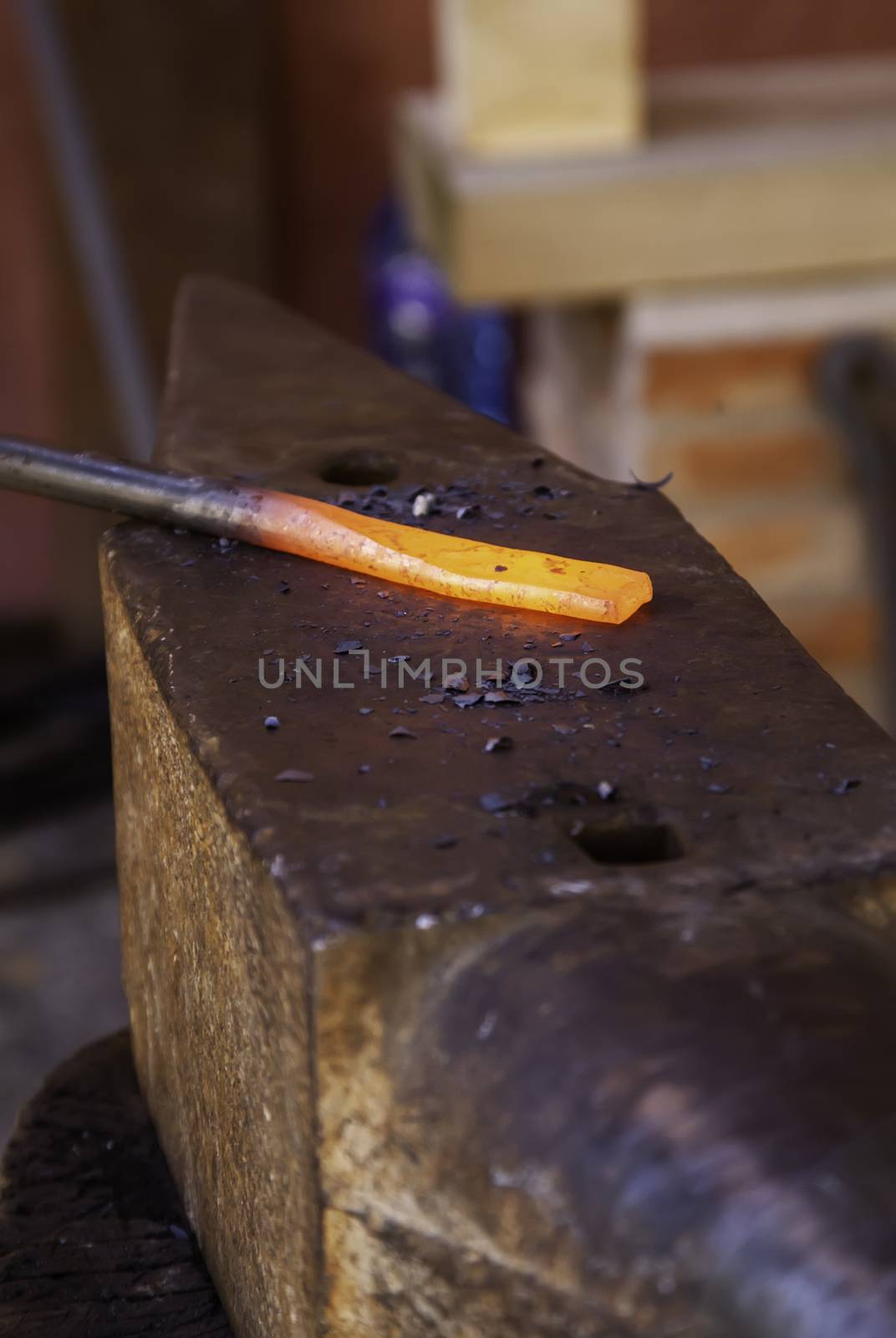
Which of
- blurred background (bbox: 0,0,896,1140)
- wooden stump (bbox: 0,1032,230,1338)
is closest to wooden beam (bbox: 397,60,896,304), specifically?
blurred background (bbox: 0,0,896,1140)

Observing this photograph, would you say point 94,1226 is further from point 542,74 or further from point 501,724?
point 542,74

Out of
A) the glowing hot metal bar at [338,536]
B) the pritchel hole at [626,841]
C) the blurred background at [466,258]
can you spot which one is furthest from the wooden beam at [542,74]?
the pritchel hole at [626,841]

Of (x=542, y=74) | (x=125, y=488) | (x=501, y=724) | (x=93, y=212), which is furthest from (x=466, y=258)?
(x=501, y=724)

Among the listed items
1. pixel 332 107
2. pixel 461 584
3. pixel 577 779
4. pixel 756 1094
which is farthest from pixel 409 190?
pixel 756 1094

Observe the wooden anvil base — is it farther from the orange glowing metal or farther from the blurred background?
the blurred background

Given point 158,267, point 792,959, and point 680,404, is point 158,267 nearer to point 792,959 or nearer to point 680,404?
point 680,404

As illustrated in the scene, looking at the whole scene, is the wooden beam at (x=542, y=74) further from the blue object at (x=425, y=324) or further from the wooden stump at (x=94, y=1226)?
the wooden stump at (x=94, y=1226)
